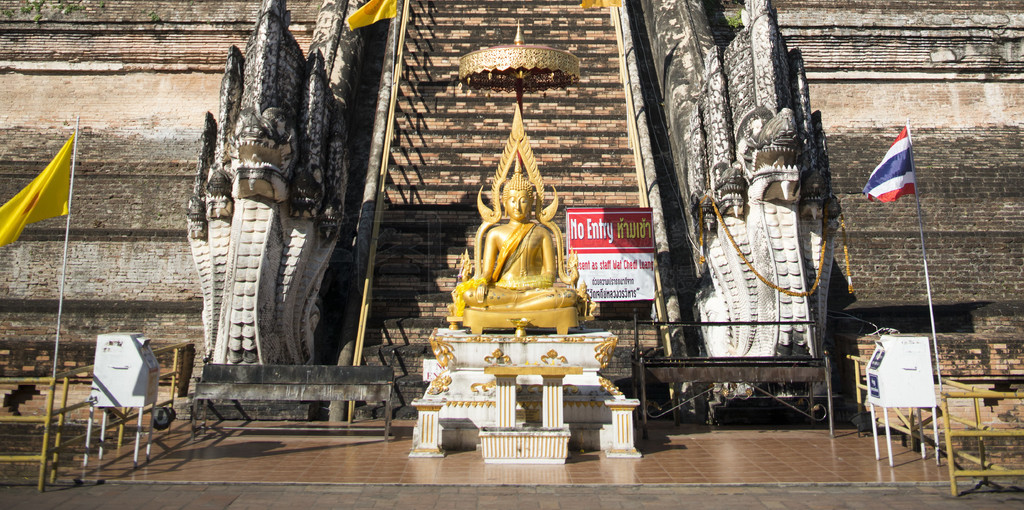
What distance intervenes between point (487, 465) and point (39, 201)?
156 inches

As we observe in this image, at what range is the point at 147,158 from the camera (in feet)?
39.8

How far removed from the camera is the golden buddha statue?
6.36 m

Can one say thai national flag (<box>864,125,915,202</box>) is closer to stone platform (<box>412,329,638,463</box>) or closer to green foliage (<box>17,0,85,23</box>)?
stone platform (<box>412,329,638,463</box>)

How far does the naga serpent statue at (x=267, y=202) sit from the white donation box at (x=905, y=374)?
531 cm

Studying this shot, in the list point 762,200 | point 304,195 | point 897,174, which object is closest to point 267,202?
point 304,195

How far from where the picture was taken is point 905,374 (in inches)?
213

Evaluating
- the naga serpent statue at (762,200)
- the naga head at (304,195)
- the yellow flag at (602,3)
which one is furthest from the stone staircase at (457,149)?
the naga head at (304,195)

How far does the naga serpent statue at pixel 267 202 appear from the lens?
723cm

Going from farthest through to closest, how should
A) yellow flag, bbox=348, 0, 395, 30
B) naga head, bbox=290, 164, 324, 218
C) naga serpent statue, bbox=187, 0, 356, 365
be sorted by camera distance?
yellow flag, bbox=348, 0, 395, 30 → naga head, bbox=290, 164, 324, 218 → naga serpent statue, bbox=187, 0, 356, 365

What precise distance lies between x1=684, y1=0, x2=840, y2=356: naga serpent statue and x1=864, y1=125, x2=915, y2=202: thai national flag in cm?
55

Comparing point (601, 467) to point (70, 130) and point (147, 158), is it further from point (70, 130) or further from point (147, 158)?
point (70, 130)

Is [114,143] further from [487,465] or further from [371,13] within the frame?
[487,465]

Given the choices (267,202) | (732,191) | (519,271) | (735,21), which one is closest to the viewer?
(519,271)

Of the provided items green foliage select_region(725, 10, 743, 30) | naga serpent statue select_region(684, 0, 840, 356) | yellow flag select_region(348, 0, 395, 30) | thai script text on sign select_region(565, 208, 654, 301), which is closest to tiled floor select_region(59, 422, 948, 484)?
naga serpent statue select_region(684, 0, 840, 356)
